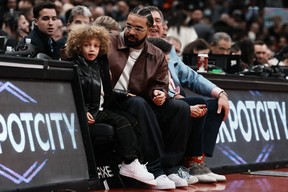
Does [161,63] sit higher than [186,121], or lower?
higher

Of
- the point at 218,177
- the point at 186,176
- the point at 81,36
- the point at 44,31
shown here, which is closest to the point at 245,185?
the point at 218,177

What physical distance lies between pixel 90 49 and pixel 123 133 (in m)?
0.77

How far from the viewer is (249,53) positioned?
13.2 meters

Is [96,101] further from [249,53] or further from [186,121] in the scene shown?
[249,53]

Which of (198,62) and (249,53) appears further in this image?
(249,53)

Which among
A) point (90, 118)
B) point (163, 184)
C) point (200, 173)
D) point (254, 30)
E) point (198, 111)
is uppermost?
point (90, 118)

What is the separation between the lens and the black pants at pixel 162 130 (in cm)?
809

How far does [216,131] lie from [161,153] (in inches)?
39.2

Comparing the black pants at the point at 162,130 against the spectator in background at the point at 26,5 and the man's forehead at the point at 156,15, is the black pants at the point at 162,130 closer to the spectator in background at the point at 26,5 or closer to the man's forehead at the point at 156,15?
the man's forehead at the point at 156,15

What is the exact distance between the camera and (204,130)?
905 cm

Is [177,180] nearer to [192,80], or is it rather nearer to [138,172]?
[138,172]

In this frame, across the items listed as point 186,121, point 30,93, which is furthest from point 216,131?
point 30,93

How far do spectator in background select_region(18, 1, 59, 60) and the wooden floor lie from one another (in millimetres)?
1880

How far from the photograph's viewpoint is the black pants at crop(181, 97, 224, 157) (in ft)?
28.9
